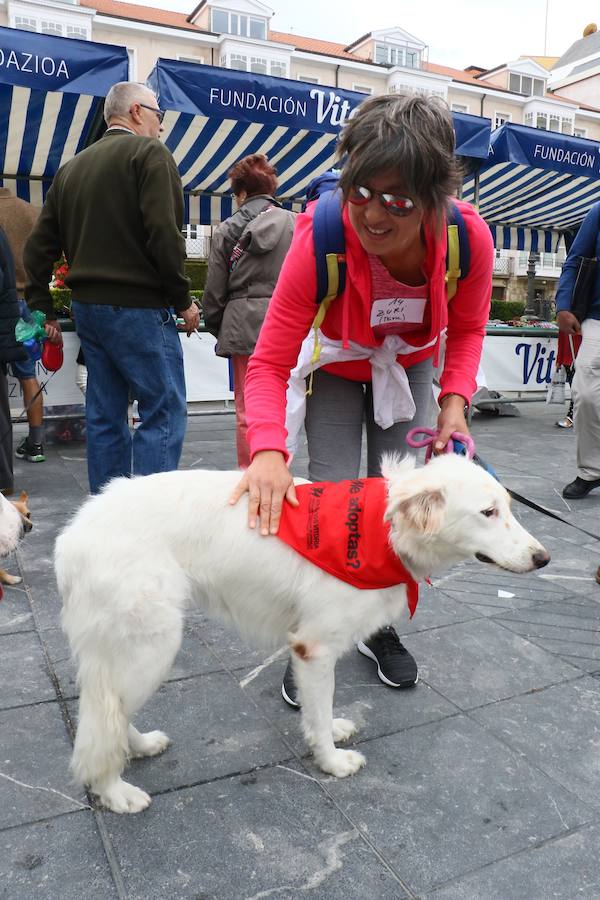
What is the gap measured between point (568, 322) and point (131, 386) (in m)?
3.75

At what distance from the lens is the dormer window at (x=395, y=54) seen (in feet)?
147

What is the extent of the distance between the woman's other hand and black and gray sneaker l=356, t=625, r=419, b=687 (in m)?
0.81

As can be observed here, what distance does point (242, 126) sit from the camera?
7906 millimetres

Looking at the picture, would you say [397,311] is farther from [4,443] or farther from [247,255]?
[4,443]

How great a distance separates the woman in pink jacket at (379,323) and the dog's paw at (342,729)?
0.22m

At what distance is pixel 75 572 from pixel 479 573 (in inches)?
106

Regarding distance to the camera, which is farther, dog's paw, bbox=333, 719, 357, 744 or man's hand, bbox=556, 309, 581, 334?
man's hand, bbox=556, 309, 581, 334

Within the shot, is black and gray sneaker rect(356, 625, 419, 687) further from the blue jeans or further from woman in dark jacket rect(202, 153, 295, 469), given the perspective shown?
woman in dark jacket rect(202, 153, 295, 469)

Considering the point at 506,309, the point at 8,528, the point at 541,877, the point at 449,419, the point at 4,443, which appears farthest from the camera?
the point at 506,309

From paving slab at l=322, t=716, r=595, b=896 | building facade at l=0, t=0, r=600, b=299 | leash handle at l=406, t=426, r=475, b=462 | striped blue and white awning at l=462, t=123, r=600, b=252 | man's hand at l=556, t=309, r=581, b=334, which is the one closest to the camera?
paving slab at l=322, t=716, r=595, b=896

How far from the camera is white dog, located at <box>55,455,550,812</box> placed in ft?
5.92

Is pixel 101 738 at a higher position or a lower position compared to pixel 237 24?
lower

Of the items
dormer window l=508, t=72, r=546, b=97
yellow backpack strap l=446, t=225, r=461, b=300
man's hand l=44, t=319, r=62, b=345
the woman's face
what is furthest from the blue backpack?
dormer window l=508, t=72, r=546, b=97

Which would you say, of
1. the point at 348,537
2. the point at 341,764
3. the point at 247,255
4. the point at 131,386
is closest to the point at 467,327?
the point at 348,537
